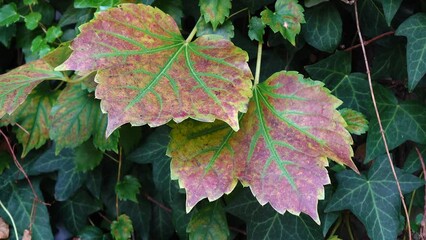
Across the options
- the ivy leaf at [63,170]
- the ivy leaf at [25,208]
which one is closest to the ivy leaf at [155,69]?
the ivy leaf at [63,170]

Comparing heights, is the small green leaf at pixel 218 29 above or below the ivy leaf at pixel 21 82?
above

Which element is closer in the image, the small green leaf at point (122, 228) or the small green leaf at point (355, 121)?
the small green leaf at point (355, 121)

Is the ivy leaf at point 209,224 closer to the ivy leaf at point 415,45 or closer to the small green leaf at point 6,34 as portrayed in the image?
the ivy leaf at point 415,45

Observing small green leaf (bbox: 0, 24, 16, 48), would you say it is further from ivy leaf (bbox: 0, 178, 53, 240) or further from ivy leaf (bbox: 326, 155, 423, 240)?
ivy leaf (bbox: 326, 155, 423, 240)

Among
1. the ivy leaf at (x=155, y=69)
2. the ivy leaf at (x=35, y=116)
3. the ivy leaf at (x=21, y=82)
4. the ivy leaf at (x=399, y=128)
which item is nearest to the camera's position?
the ivy leaf at (x=155, y=69)

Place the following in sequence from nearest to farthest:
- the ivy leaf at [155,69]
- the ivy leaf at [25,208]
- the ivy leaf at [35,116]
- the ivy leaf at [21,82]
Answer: the ivy leaf at [155,69] → the ivy leaf at [21,82] → the ivy leaf at [35,116] → the ivy leaf at [25,208]

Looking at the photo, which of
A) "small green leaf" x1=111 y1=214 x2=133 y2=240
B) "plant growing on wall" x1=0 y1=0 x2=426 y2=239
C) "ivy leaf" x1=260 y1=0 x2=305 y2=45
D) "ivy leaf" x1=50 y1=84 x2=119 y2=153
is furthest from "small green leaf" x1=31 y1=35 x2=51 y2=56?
"ivy leaf" x1=260 y1=0 x2=305 y2=45

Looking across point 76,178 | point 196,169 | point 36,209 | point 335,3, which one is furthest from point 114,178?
point 335,3
